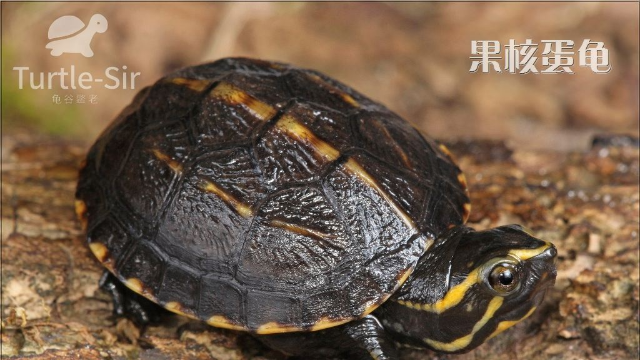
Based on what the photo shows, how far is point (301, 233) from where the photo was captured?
13.0 feet

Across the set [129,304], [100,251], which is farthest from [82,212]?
[129,304]

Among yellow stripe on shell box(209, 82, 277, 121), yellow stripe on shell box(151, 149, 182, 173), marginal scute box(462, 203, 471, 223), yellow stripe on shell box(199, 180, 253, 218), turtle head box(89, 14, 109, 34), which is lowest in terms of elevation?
marginal scute box(462, 203, 471, 223)

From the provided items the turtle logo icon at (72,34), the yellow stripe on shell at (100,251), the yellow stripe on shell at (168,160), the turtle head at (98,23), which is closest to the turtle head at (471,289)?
the yellow stripe on shell at (168,160)

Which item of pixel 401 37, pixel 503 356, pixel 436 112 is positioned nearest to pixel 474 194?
pixel 503 356

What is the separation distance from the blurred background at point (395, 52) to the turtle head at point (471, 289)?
206 inches

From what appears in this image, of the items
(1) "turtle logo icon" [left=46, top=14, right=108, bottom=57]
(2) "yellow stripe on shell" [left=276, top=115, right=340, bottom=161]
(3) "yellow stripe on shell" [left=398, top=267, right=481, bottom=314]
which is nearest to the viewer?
(3) "yellow stripe on shell" [left=398, top=267, right=481, bottom=314]

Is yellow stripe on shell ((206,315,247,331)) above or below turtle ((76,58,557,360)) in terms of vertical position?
Result: below

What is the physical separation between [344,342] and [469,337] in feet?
2.53

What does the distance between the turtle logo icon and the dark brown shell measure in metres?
3.86

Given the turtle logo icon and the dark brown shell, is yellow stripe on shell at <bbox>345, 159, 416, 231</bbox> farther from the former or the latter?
the turtle logo icon

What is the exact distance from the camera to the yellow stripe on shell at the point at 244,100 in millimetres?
4305

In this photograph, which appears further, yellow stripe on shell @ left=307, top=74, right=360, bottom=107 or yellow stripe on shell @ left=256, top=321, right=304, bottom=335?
yellow stripe on shell @ left=307, top=74, right=360, bottom=107

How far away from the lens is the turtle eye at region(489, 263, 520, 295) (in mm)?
3619

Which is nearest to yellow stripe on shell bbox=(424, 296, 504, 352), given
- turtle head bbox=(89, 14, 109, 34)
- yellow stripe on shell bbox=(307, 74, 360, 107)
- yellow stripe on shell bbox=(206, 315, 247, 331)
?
yellow stripe on shell bbox=(206, 315, 247, 331)
